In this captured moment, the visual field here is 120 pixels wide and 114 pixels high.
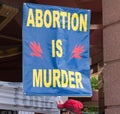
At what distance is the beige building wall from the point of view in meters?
5.53

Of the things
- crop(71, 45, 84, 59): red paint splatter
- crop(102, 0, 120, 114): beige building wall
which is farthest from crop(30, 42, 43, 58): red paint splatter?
crop(102, 0, 120, 114): beige building wall

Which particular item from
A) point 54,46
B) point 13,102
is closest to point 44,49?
point 54,46

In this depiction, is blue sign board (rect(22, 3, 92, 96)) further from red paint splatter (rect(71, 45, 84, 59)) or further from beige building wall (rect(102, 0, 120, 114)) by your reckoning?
beige building wall (rect(102, 0, 120, 114))

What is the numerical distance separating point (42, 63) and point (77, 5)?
3.24 metres

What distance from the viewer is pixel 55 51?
17.8ft

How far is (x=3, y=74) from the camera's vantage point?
10375 millimetres

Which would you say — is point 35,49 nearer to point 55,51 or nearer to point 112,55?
point 55,51

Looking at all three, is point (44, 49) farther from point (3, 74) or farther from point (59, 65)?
point (3, 74)

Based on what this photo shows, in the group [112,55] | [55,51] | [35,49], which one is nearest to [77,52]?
[55,51]

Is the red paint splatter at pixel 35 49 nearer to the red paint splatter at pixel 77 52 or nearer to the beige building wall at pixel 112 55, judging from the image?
the red paint splatter at pixel 77 52

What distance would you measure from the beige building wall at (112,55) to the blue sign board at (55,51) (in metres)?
0.37

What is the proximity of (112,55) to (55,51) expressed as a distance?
0.86m

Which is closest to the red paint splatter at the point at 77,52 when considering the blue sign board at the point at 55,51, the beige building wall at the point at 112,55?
the blue sign board at the point at 55,51

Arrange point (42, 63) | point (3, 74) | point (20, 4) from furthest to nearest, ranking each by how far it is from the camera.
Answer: point (3, 74) < point (20, 4) < point (42, 63)
